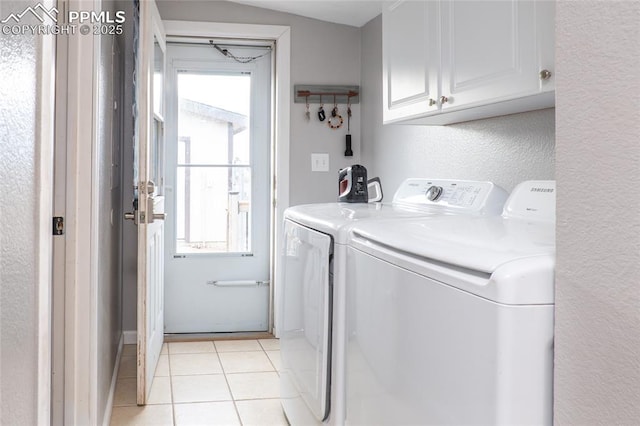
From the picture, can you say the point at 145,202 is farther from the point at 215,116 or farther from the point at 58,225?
the point at 215,116

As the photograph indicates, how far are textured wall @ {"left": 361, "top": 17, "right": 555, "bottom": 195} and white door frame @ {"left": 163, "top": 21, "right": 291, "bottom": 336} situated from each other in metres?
0.50

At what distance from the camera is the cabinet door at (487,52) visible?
1743mm

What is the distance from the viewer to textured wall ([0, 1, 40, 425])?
0.99 metres

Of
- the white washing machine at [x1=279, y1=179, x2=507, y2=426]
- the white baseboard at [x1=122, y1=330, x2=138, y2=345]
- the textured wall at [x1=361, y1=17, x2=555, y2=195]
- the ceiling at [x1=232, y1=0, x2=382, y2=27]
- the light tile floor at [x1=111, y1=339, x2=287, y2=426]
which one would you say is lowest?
the light tile floor at [x1=111, y1=339, x2=287, y2=426]

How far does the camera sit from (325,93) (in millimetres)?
4000

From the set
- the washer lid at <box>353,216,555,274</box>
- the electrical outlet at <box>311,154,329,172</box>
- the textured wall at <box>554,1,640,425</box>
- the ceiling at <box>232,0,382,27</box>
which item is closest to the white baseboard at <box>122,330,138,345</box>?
the electrical outlet at <box>311,154,329,172</box>

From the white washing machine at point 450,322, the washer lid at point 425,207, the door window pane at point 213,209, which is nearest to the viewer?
the white washing machine at point 450,322

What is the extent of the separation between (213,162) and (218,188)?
17cm

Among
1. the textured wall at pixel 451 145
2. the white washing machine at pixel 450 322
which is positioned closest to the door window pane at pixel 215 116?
the textured wall at pixel 451 145

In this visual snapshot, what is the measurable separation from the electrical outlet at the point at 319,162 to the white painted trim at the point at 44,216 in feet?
8.90

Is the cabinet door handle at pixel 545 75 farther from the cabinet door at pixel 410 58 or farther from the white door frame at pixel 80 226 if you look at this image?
the white door frame at pixel 80 226

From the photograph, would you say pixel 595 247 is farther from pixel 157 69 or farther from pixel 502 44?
pixel 157 69

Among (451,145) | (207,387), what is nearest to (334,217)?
(451,145)

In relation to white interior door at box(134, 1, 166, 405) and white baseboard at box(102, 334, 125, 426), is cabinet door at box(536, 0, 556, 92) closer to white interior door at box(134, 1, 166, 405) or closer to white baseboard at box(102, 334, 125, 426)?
white interior door at box(134, 1, 166, 405)
